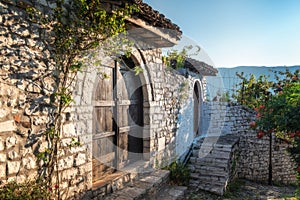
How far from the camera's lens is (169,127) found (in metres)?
5.82

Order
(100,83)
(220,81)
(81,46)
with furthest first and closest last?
(220,81)
(100,83)
(81,46)

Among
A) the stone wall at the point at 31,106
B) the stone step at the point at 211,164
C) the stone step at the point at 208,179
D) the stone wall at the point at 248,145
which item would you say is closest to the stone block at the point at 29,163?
the stone wall at the point at 31,106

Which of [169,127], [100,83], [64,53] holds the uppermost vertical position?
[64,53]

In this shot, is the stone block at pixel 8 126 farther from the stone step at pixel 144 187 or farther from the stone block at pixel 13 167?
the stone step at pixel 144 187

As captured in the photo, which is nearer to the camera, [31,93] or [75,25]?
[31,93]

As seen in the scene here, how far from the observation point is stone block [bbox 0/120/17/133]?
2.15 m

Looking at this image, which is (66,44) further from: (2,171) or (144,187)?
(144,187)

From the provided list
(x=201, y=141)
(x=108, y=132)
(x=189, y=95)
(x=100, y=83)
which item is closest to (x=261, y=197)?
(x=201, y=141)

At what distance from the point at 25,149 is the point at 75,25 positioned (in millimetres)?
1634

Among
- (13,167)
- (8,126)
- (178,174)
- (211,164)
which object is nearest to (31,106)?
(8,126)

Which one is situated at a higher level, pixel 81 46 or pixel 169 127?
pixel 81 46

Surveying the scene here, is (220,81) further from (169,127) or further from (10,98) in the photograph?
(10,98)

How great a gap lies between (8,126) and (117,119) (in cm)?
214

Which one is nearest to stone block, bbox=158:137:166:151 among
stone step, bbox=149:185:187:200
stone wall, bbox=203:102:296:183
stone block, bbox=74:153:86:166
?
stone step, bbox=149:185:187:200
